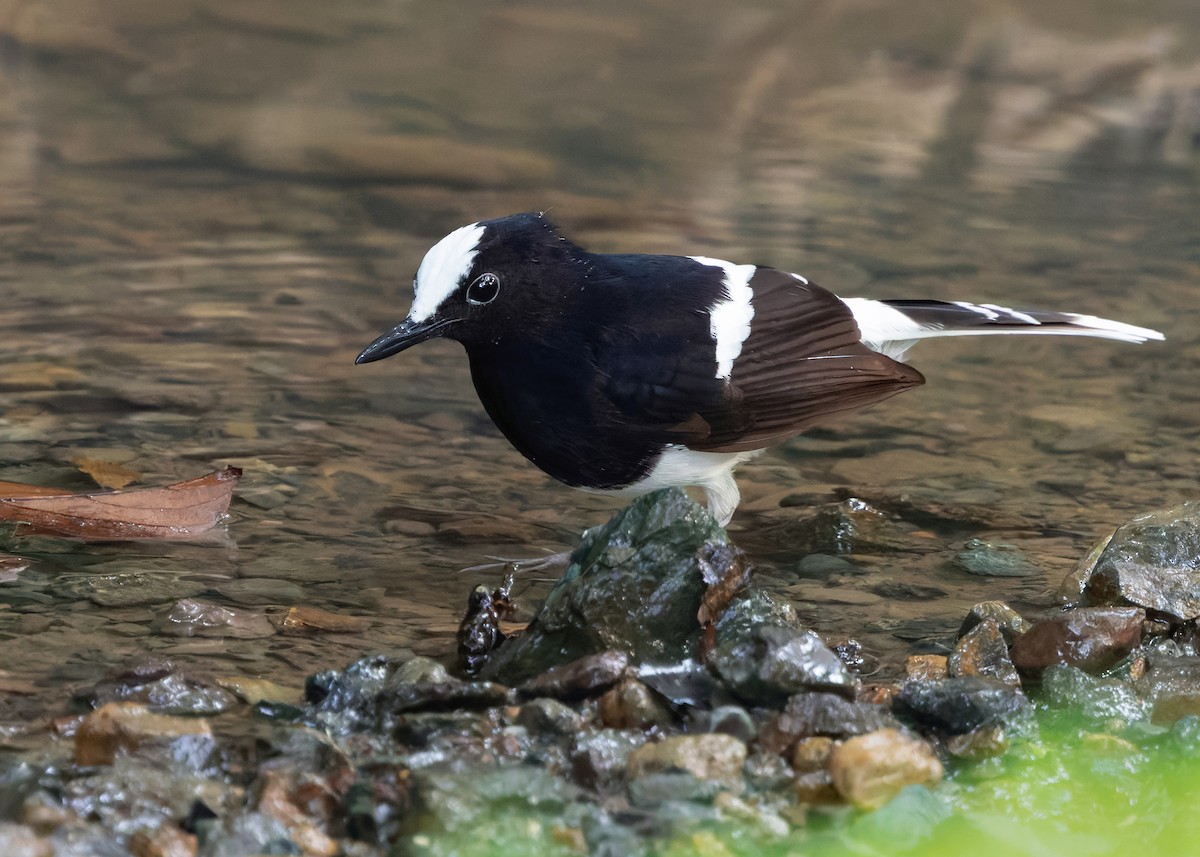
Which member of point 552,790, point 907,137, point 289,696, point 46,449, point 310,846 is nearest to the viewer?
point 310,846

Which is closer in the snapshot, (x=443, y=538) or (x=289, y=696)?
(x=289, y=696)

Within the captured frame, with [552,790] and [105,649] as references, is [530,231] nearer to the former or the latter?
[105,649]

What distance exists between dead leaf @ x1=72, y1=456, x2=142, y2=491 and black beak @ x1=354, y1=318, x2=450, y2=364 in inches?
36.7

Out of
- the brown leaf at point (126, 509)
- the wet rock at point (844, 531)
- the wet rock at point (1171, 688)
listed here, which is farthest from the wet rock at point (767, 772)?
the brown leaf at point (126, 509)

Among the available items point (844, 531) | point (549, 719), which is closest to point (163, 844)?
point (549, 719)

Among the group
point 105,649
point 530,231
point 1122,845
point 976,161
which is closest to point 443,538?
point 530,231

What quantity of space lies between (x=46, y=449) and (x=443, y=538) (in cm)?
135

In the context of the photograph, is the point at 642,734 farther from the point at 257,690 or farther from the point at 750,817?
the point at 257,690

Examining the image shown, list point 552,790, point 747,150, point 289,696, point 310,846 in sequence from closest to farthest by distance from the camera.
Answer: point 310,846 → point 552,790 → point 289,696 → point 747,150

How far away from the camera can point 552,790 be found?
2.67m

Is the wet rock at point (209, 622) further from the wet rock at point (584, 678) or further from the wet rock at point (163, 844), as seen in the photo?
the wet rock at point (163, 844)

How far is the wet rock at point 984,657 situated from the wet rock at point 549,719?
928mm

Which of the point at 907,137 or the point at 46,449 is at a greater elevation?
the point at 907,137

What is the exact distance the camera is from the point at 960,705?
2.98 meters
